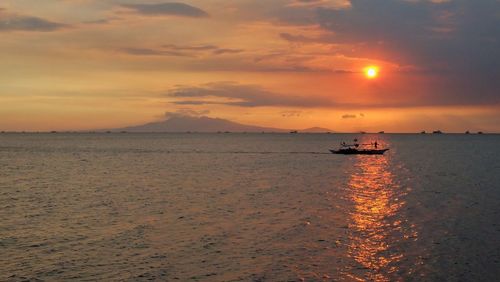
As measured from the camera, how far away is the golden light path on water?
30.6 m

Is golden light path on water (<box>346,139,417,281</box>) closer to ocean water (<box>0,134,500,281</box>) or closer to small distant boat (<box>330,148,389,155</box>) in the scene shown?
ocean water (<box>0,134,500,281</box>)

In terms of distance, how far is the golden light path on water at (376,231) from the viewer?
3056 centimetres

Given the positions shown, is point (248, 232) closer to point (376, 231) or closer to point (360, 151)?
point (376, 231)

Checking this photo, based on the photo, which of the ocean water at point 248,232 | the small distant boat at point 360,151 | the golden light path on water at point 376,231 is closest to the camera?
the ocean water at point 248,232

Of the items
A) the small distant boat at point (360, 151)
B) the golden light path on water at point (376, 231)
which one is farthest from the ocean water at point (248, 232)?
the small distant boat at point (360, 151)

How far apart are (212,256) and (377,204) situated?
101 ft

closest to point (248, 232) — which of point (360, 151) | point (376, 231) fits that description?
point (376, 231)

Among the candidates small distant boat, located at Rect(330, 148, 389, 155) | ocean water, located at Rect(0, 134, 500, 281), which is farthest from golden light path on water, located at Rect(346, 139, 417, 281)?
small distant boat, located at Rect(330, 148, 389, 155)

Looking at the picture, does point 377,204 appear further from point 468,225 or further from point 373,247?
point 373,247

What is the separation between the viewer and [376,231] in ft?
137

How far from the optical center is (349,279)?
1117 inches

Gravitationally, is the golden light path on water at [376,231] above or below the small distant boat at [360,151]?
below

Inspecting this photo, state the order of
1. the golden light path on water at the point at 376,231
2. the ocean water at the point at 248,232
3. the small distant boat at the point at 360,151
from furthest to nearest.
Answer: the small distant boat at the point at 360,151, the golden light path on water at the point at 376,231, the ocean water at the point at 248,232

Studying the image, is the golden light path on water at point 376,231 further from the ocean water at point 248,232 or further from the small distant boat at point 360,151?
the small distant boat at point 360,151
